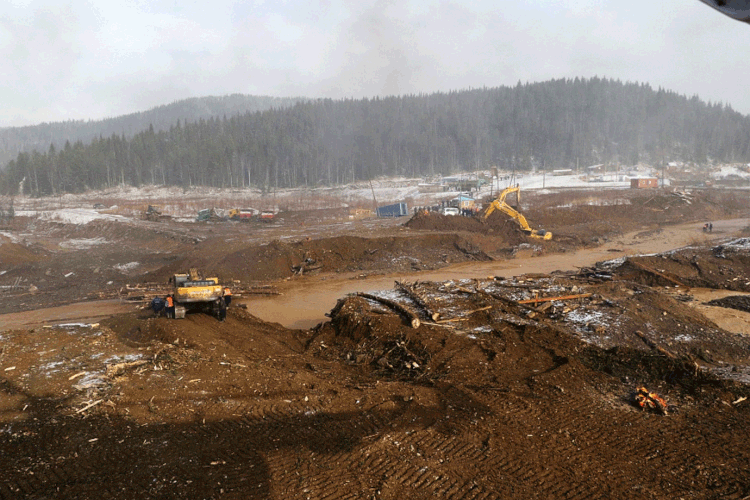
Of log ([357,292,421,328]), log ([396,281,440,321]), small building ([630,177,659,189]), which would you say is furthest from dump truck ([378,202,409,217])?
small building ([630,177,659,189])

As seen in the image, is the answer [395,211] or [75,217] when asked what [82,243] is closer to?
[75,217]

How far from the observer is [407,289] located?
1939cm

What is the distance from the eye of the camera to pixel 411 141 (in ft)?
384

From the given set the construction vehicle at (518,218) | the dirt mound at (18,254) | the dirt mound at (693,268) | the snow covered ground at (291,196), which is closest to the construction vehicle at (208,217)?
the snow covered ground at (291,196)

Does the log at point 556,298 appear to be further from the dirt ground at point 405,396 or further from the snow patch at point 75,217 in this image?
the snow patch at point 75,217

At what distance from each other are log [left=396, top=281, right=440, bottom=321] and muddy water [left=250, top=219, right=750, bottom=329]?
3183 millimetres

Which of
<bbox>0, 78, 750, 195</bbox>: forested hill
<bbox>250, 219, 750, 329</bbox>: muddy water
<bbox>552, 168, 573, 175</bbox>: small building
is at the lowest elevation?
<bbox>250, 219, 750, 329</bbox>: muddy water

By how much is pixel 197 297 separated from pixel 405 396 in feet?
30.8

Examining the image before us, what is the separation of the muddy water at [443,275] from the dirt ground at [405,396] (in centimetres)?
122

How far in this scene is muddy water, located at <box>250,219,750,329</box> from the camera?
67.6ft

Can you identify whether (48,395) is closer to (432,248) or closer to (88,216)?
(432,248)

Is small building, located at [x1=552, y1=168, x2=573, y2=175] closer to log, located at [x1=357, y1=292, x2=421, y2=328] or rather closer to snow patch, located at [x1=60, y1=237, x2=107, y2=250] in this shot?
snow patch, located at [x1=60, y1=237, x2=107, y2=250]

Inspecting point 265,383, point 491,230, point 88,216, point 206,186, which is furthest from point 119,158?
point 265,383

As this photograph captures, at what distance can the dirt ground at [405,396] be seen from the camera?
662 centimetres
